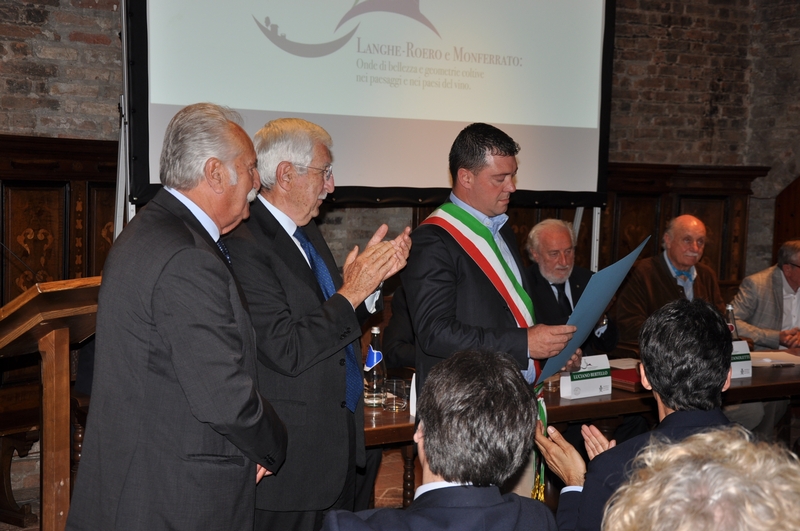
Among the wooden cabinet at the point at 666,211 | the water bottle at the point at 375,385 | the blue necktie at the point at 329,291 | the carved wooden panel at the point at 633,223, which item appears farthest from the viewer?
the carved wooden panel at the point at 633,223

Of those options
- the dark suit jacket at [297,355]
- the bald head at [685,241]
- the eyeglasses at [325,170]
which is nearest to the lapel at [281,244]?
the dark suit jacket at [297,355]

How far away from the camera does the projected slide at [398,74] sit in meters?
4.00

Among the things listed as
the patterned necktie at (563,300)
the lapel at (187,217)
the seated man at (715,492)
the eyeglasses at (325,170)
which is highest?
the eyeglasses at (325,170)

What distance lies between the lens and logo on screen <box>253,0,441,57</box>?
13.9 feet

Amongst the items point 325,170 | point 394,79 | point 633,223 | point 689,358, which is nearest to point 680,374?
point 689,358

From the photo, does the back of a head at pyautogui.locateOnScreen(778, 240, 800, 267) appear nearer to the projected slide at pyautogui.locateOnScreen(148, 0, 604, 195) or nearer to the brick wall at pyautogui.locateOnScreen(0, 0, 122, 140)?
the projected slide at pyautogui.locateOnScreen(148, 0, 604, 195)

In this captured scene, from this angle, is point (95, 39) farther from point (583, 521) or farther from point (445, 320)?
point (583, 521)

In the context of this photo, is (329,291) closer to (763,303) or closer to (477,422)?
(477,422)

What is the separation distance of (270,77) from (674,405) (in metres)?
3.02

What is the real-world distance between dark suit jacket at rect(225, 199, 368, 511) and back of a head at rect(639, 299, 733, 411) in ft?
2.50

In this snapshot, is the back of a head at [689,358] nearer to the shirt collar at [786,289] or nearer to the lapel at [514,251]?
the lapel at [514,251]

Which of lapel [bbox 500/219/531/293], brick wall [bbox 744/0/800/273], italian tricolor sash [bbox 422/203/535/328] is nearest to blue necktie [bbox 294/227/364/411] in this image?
italian tricolor sash [bbox 422/203/535/328]

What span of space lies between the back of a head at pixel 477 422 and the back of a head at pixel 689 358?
0.54 metres

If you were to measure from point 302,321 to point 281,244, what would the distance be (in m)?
0.23
